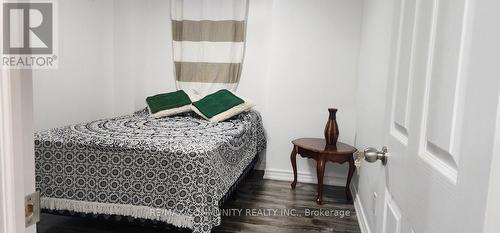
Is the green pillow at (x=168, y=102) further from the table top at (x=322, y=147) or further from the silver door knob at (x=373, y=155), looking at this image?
the silver door knob at (x=373, y=155)

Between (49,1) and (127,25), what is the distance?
0.90 m

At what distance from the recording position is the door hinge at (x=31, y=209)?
1.93 ft

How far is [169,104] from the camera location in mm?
3420

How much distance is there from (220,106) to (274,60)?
77 cm

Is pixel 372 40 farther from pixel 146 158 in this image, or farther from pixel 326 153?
pixel 146 158

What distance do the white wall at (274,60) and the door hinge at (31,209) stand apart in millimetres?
2906

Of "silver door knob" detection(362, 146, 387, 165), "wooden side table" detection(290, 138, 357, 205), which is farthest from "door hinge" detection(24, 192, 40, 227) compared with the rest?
"wooden side table" detection(290, 138, 357, 205)

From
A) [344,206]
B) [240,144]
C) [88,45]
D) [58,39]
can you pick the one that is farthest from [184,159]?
[88,45]

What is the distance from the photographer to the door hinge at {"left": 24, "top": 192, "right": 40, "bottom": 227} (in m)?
0.59

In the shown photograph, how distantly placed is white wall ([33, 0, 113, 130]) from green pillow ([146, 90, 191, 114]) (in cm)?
75

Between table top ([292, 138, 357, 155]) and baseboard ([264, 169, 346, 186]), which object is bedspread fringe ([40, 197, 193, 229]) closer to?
table top ([292, 138, 357, 155])

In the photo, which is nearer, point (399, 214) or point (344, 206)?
point (399, 214)

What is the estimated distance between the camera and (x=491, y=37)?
468 millimetres

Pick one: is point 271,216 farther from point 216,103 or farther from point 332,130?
point 216,103
